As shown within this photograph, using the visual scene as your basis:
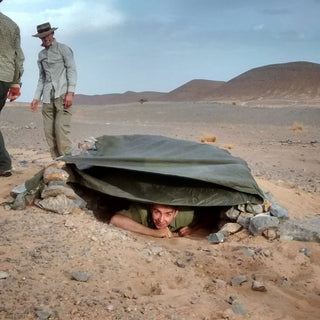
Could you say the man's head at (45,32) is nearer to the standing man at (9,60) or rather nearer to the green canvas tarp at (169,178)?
the standing man at (9,60)

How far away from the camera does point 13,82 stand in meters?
5.06

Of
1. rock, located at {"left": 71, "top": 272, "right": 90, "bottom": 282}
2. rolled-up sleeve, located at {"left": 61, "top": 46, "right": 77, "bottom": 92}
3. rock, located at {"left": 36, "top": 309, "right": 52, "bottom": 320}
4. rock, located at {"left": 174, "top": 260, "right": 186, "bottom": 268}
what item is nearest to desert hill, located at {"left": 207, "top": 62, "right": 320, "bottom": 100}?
rolled-up sleeve, located at {"left": 61, "top": 46, "right": 77, "bottom": 92}

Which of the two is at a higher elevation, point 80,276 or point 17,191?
point 17,191

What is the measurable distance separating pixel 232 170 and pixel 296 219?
2.46 feet

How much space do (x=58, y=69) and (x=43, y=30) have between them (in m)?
0.50

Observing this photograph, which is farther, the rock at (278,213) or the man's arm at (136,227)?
the rock at (278,213)

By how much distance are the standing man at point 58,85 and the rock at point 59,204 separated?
1.93m

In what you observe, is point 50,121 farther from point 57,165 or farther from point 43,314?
point 43,314

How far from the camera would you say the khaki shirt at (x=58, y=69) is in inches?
231

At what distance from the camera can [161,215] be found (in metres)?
4.07

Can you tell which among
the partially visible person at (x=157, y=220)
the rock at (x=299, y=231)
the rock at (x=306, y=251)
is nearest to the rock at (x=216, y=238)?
the partially visible person at (x=157, y=220)

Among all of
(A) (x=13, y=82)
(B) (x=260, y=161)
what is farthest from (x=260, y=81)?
(A) (x=13, y=82)

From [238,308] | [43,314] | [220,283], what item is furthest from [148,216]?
[43,314]

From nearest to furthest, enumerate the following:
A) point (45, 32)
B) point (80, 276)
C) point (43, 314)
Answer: point (43, 314)
point (80, 276)
point (45, 32)
